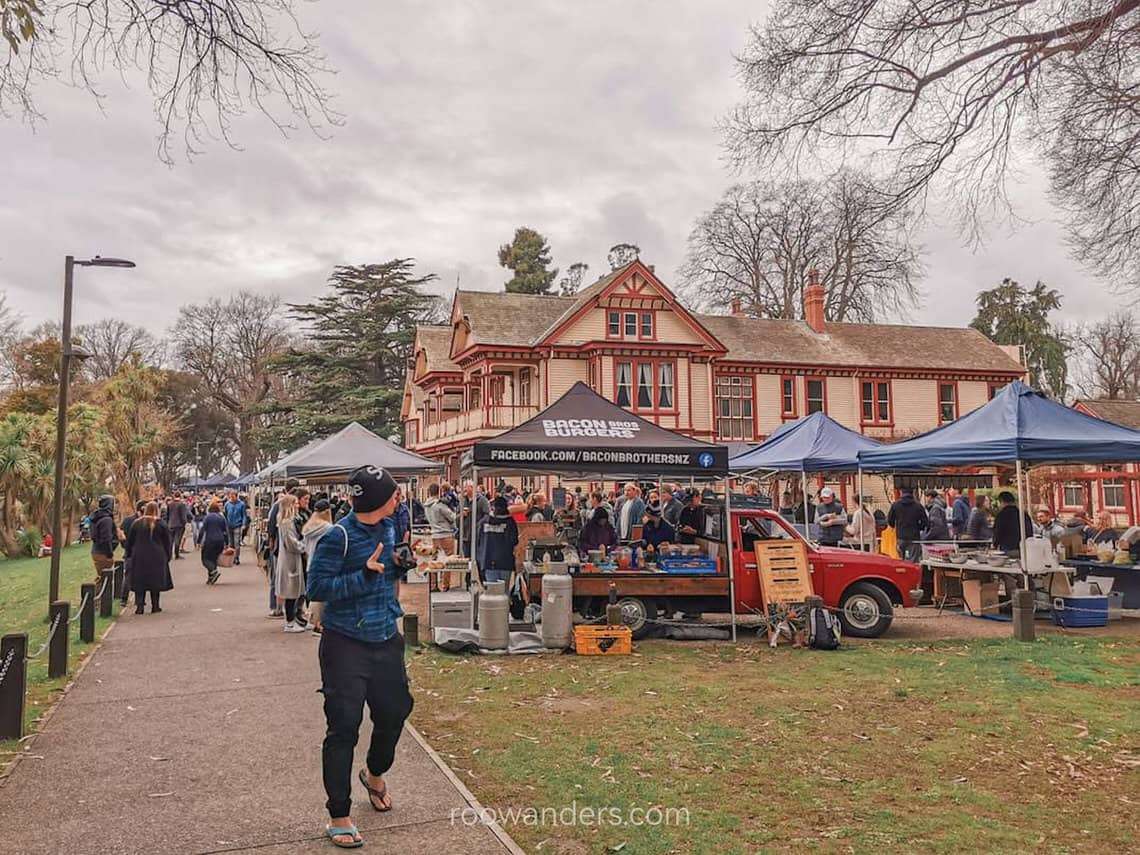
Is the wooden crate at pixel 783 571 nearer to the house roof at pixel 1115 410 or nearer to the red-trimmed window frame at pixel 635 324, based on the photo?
the red-trimmed window frame at pixel 635 324

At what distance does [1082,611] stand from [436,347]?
32.8m

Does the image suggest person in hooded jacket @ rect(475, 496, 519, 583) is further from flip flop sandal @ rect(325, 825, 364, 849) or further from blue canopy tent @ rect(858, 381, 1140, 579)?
flip flop sandal @ rect(325, 825, 364, 849)

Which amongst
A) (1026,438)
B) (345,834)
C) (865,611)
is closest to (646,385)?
(1026,438)

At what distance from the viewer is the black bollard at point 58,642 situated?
8.36m

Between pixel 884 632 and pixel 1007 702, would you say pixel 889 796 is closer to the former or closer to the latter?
pixel 1007 702

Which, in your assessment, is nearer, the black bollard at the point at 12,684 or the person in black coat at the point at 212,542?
the black bollard at the point at 12,684

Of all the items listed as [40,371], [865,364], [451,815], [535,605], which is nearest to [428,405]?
[865,364]

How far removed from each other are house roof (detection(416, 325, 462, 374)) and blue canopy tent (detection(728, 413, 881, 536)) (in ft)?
69.6

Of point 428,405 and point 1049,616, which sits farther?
point 428,405

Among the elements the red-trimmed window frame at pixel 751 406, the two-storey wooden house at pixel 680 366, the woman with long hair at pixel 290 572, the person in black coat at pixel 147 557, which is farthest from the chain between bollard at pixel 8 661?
the red-trimmed window frame at pixel 751 406

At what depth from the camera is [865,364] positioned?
38.0 m

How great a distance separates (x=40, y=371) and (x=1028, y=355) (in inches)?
2424

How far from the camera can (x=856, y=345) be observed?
129ft

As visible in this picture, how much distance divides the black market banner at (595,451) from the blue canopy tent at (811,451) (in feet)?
25.2
